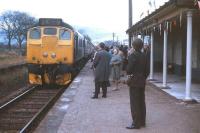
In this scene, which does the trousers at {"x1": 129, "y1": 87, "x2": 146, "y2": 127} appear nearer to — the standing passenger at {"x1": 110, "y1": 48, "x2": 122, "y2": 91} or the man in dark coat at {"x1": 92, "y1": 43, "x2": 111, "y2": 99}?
the man in dark coat at {"x1": 92, "y1": 43, "x2": 111, "y2": 99}

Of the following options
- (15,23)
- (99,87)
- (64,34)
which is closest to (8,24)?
(15,23)

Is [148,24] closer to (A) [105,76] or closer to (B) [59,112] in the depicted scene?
(A) [105,76]

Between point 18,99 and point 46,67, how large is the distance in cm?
431

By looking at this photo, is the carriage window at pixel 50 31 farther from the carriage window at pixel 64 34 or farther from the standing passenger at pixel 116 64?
the standing passenger at pixel 116 64

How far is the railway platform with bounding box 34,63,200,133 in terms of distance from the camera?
11.1 m

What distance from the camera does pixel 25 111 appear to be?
1673 cm

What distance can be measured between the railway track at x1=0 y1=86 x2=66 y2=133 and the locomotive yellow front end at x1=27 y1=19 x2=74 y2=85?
694 mm

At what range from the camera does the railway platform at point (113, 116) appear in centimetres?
1114

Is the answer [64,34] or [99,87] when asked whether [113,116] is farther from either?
[64,34]

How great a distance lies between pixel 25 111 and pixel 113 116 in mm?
4719

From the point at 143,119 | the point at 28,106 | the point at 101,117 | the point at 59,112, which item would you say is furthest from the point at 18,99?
the point at 143,119

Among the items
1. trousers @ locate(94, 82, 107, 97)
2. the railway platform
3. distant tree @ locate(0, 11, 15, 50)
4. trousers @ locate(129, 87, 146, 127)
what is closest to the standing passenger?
the railway platform

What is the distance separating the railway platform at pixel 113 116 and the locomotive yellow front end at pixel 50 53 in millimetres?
5929

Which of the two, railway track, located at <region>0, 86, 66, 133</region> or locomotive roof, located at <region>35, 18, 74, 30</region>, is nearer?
railway track, located at <region>0, 86, 66, 133</region>
